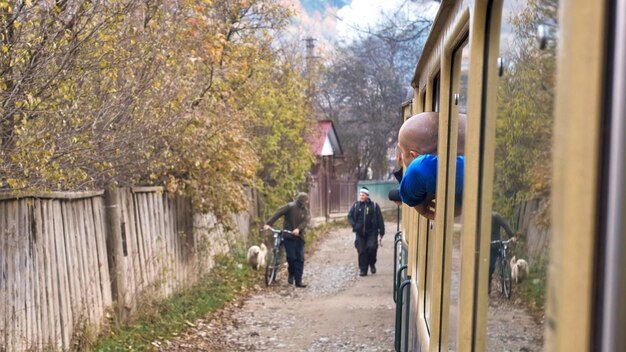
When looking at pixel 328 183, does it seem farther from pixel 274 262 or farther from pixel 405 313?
pixel 405 313

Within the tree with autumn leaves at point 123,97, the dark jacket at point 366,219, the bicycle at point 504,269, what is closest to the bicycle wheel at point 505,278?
the bicycle at point 504,269

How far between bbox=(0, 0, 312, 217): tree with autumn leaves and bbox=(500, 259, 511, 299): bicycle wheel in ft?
10.8

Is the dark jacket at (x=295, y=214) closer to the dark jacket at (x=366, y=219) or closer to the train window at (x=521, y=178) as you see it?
the dark jacket at (x=366, y=219)

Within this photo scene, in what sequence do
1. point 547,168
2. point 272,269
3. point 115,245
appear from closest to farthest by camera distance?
point 547,168
point 115,245
point 272,269

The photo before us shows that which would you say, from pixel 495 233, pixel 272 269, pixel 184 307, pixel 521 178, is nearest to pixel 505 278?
pixel 495 233

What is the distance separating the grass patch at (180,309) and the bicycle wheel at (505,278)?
18.8 feet

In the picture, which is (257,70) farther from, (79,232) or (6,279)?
(6,279)

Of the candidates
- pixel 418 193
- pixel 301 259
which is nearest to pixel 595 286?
pixel 418 193

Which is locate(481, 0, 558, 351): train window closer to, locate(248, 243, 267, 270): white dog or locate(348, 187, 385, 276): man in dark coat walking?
locate(248, 243, 267, 270): white dog

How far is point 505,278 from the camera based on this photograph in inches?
51.9

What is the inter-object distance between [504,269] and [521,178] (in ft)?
0.73

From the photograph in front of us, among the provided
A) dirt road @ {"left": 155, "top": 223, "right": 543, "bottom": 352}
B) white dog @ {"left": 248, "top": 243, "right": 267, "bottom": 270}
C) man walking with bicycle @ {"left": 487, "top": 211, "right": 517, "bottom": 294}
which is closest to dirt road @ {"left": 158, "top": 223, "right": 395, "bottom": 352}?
dirt road @ {"left": 155, "top": 223, "right": 543, "bottom": 352}

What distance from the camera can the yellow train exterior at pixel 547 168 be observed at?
72cm

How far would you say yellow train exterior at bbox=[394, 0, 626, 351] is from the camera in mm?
717
